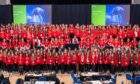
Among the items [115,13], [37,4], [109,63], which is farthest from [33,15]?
[109,63]

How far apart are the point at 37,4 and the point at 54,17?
5.13 ft

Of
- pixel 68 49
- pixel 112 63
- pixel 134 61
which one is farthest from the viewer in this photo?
pixel 68 49

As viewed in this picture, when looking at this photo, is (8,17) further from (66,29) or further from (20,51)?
(20,51)

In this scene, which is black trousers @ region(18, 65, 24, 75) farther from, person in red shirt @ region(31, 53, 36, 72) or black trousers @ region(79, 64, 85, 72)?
black trousers @ region(79, 64, 85, 72)

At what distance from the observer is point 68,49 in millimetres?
22453

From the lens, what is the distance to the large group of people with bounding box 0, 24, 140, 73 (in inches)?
837

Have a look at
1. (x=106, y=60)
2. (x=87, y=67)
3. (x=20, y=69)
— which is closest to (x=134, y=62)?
(x=106, y=60)

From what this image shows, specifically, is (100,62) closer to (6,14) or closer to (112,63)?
(112,63)

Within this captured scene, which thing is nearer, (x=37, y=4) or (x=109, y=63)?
(x=109, y=63)

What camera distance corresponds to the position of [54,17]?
91.9 ft

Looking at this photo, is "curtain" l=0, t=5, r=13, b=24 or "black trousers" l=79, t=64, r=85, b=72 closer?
"black trousers" l=79, t=64, r=85, b=72

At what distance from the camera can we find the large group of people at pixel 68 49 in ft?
69.8

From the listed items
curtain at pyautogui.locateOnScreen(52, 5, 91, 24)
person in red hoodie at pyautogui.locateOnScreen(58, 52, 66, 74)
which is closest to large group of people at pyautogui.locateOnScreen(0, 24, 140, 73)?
person in red hoodie at pyautogui.locateOnScreen(58, 52, 66, 74)

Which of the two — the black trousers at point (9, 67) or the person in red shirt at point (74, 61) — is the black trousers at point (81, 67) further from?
the black trousers at point (9, 67)
